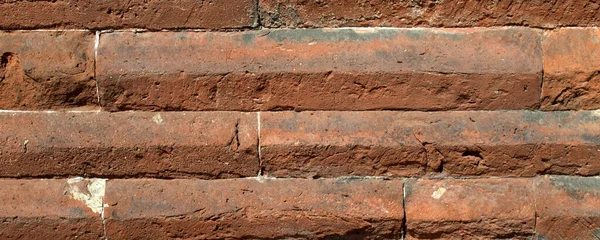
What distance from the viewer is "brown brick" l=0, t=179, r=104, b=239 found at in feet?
12.1

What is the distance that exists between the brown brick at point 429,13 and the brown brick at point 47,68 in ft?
3.33

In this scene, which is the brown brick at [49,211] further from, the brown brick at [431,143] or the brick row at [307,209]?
the brown brick at [431,143]

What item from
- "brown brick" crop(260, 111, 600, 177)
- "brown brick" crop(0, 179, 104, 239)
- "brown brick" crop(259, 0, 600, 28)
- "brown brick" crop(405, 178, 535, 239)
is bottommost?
"brown brick" crop(0, 179, 104, 239)

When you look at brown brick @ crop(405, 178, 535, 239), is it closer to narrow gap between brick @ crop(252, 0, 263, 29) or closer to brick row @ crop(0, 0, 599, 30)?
brick row @ crop(0, 0, 599, 30)

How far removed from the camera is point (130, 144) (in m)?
3.65

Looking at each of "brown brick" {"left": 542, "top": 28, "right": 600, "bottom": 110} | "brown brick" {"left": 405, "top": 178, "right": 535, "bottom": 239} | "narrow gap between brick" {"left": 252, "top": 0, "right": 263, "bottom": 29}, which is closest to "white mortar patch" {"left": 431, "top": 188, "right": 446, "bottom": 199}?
"brown brick" {"left": 405, "top": 178, "right": 535, "bottom": 239}

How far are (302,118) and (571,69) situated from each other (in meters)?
1.47

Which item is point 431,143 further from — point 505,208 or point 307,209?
point 307,209

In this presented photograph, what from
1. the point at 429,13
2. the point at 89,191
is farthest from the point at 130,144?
the point at 429,13

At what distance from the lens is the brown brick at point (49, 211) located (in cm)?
369

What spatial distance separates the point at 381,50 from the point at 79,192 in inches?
72.5

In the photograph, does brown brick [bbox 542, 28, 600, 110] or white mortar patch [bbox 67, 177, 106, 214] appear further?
white mortar patch [bbox 67, 177, 106, 214]

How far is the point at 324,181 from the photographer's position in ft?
12.2

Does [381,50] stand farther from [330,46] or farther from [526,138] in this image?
[526,138]
